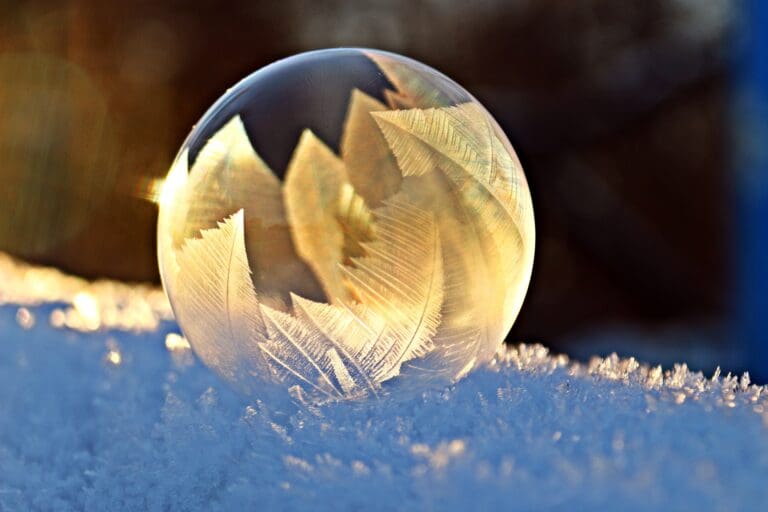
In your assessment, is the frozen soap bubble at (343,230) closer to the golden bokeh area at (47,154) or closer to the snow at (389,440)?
the snow at (389,440)

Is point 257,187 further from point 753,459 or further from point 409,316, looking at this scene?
point 753,459

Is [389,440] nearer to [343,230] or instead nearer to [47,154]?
[343,230]

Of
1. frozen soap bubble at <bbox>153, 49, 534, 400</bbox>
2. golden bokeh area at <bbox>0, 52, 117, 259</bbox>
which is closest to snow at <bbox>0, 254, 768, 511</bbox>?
frozen soap bubble at <bbox>153, 49, 534, 400</bbox>

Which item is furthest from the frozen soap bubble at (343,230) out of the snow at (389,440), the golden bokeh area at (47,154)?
the golden bokeh area at (47,154)

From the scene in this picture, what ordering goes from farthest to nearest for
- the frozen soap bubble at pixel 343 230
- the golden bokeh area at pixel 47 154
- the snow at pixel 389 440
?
the golden bokeh area at pixel 47 154, the frozen soap bubble at pixel 343 230, the snow at pixel 389 440

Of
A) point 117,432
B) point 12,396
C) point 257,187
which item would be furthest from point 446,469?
point 12,396

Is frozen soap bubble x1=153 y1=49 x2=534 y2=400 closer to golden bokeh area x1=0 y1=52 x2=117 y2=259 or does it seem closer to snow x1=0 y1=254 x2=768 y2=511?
snow x1=0 y1=254 x2=768 y2=511

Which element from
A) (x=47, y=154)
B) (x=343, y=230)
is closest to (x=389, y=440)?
(x=343, y=230)
